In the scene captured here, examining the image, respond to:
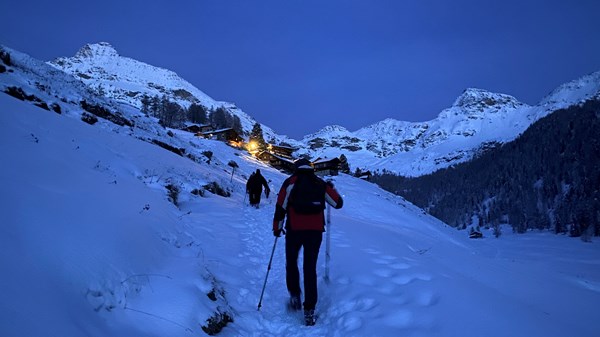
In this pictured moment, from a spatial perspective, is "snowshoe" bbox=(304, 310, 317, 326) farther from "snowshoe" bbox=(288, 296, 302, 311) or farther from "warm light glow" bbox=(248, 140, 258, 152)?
"warm light glow" bbox=(248, 140, 258, 152)

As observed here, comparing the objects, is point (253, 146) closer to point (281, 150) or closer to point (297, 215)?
point (281, 150)

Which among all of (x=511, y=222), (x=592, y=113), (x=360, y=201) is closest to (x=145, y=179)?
(x=360, y=201)

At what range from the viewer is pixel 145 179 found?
1127 cm

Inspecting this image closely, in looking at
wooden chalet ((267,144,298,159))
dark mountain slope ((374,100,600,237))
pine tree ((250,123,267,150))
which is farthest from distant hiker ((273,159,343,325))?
dark mountain slope ((374,100,600,237))

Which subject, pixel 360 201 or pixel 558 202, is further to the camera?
pixel 558 202

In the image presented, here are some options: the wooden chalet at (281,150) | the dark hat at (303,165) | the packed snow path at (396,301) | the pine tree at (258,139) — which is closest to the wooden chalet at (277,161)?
the pine tree at (258,139)

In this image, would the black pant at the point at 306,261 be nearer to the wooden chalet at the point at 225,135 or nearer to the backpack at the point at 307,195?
the backpack at the point at 307,195

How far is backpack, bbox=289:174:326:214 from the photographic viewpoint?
5430 mm

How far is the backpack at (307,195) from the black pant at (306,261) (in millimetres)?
424

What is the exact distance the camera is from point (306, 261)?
5406 millimetres

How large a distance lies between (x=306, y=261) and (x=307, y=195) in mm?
1142

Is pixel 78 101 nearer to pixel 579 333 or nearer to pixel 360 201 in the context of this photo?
pixel 579 333

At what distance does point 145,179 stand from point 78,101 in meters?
13.0

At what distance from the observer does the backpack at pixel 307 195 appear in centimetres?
543
